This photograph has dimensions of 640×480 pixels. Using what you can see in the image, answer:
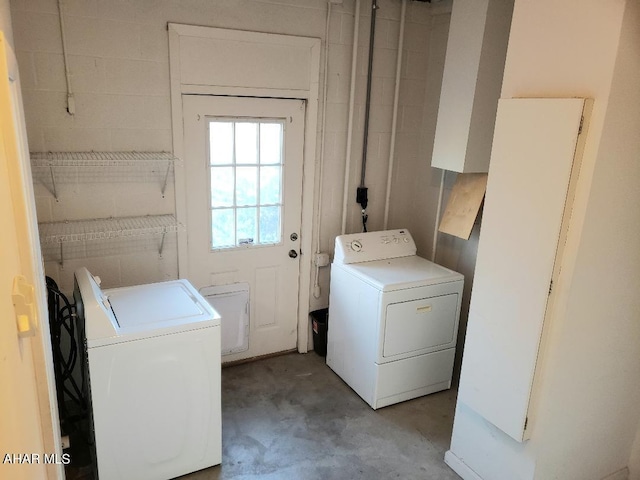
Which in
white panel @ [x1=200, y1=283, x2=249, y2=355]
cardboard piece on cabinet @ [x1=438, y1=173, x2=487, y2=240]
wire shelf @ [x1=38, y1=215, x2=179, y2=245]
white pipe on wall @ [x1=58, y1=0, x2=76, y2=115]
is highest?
white pipe on wall @ [x1=58, y1=0, x2=76, y2=115]

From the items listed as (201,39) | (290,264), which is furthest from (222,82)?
(290,264)

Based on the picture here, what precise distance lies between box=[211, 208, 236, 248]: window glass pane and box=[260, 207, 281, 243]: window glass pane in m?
0.21

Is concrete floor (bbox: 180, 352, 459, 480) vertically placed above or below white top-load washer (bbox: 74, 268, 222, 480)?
below

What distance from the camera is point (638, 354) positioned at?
2311 millimetres

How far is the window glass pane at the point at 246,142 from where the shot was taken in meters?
3.14

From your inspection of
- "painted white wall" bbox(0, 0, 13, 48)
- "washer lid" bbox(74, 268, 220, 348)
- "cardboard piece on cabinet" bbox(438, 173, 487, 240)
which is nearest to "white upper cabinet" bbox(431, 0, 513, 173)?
"cardboard piece on cabinet" bbox(438, 173, 487, 240)

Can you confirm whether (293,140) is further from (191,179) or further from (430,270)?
(430,270)

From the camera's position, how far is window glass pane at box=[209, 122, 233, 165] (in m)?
3.06

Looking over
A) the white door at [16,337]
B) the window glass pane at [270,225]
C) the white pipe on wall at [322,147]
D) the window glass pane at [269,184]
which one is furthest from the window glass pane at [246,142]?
the white door at [16,337]

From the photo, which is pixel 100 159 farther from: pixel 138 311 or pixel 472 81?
pixel 472 81

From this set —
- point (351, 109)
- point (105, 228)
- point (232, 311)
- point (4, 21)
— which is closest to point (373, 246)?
point (351, 109)

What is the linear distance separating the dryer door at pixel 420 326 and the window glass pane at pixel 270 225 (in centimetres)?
101

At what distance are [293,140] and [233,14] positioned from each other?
0.85 meters

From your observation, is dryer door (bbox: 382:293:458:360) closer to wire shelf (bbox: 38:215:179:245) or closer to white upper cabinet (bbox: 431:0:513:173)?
white upper cabinet (bbox: 431:0:513:173)
